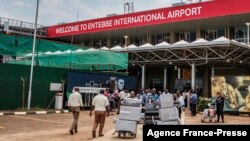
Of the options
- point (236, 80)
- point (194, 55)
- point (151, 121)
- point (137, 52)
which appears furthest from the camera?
point (137, 52)

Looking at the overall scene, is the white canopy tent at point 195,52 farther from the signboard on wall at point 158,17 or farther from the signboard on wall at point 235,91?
the signboard on wall at point 158,17

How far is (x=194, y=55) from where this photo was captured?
105 feet

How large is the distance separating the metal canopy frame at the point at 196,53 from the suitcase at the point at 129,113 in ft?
52.3

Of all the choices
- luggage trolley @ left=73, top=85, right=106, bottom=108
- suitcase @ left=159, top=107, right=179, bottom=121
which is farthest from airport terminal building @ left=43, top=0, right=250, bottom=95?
suitcase @ left=159, top=107, right=179, bottom=121

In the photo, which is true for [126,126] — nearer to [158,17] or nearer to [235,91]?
[235,91]

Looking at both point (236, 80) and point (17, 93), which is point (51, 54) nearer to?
point (17, 93)

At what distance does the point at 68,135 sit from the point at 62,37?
37.8m

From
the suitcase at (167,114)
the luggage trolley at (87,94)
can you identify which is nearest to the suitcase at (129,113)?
the suitcase at (167,114)

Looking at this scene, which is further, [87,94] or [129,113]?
[87,94]

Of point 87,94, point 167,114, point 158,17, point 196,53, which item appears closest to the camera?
point 167,114

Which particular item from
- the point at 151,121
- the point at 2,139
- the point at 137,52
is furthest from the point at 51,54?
the point at 2,139

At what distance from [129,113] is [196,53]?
19923 mm

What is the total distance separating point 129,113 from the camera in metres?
12.7

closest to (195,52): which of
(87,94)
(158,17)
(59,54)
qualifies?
(158,17)
